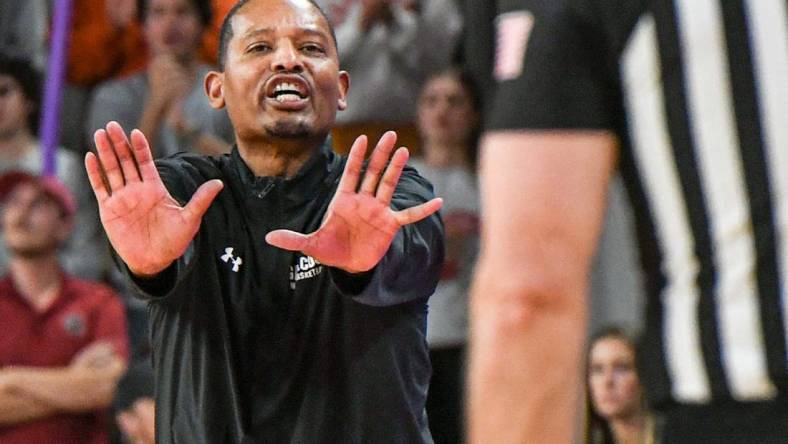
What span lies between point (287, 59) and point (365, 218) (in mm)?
508

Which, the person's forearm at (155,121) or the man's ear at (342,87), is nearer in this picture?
the man's ear at (342,87)

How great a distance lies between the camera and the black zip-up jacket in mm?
3211

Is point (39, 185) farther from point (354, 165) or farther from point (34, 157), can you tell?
point (354, 165)

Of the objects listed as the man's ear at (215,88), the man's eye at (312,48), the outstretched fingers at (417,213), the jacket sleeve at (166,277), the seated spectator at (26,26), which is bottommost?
the jacket sleeve at (166,277)

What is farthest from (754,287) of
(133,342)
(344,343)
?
(133,342)

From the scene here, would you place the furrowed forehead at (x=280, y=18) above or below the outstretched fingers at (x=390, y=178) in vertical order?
above

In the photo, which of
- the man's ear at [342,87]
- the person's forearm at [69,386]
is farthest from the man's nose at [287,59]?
the person's forearm at [69,386]

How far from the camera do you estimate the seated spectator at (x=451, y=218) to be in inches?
231

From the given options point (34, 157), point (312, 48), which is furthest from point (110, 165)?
point (34, 157)

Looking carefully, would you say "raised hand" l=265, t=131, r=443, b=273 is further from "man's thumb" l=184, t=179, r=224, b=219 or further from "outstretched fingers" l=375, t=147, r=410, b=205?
"man's thumb" l=184, t=179, r=224, b=219

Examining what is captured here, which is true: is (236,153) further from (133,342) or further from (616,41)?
(133,342)

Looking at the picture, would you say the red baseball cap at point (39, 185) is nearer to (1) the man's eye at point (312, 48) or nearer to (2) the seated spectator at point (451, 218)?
(2) the seated spectator at point (451, 218)

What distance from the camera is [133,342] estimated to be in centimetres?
657

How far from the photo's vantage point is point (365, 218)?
9.78ft
